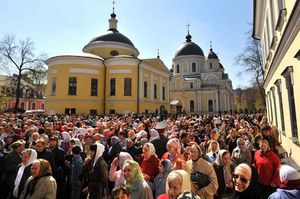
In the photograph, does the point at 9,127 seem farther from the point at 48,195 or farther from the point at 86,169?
the point at 48,195

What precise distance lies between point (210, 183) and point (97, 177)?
2198 millimetres

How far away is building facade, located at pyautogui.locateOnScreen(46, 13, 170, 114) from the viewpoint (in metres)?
30.8

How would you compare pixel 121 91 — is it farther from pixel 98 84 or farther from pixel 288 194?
pixel 288 194

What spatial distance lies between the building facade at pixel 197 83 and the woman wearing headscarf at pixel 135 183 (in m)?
53.2

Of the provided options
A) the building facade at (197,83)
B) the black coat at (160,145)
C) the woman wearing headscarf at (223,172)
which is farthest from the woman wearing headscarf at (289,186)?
the building facade at (197,83)

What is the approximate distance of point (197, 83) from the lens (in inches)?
2498

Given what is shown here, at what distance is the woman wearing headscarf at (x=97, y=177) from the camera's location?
464 cm

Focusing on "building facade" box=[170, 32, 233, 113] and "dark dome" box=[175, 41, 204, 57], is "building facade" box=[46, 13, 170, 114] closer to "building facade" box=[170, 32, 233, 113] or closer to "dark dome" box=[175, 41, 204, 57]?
"building facade" box=[170, 32, 233, 113]

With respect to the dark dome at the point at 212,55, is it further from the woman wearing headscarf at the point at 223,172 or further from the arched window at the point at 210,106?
the woman wearing headscarf at the point at 223,172

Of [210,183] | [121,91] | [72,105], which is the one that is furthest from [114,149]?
[121,91]

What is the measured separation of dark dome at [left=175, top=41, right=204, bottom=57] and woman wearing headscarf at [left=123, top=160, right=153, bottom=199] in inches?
2629

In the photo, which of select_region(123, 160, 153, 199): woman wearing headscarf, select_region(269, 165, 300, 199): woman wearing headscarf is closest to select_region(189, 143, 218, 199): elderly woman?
select_region(123, 160, 153, 199): woman wearing headscarf

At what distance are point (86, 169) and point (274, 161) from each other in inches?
154

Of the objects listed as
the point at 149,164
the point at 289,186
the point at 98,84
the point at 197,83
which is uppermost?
the point at 197,83
